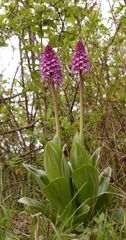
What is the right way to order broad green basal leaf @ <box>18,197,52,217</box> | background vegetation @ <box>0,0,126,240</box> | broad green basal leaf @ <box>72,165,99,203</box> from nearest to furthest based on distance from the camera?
broad green basal leaf @ <box>72,165,99,203</box> < broad green basal leaf @ <box>18,197,52,217</box> < background vegetation @ <box>0,0,126,240</box>

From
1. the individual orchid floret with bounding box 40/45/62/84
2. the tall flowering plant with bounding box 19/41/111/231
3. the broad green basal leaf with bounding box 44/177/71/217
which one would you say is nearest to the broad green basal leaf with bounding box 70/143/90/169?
the tall flowering plant with bounding box 19/41/111/231

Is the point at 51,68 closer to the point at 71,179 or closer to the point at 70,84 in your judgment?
the point at 71,179

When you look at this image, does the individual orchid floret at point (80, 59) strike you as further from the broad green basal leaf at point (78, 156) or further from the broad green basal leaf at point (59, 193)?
the broad green basal leaf at point (59, 193)

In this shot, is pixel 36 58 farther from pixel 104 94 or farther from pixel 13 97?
pixel 104 94

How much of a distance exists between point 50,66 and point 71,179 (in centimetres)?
72

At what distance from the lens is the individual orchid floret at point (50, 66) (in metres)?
3.08

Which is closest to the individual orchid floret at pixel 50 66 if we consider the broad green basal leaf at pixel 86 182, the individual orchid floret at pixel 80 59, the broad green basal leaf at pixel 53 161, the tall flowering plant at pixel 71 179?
the tall flowering plant at pixel 71 179

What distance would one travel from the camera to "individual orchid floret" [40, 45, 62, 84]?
3.08 m

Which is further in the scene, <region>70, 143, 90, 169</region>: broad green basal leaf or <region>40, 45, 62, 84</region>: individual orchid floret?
<region>40, 45, 62, 84</region>: individual orchid floret

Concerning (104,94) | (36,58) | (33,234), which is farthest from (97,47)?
(33,234)

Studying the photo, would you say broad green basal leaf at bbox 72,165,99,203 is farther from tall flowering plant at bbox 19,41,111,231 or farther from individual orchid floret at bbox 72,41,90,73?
individual orchid floret at bbox 72,41,90,73

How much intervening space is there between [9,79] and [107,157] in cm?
141

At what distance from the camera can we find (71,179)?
306 centimetres

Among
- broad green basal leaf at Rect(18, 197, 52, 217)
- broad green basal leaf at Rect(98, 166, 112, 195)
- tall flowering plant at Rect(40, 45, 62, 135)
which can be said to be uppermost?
tall flowering plant at Rect(40, 45, 62, 135)
